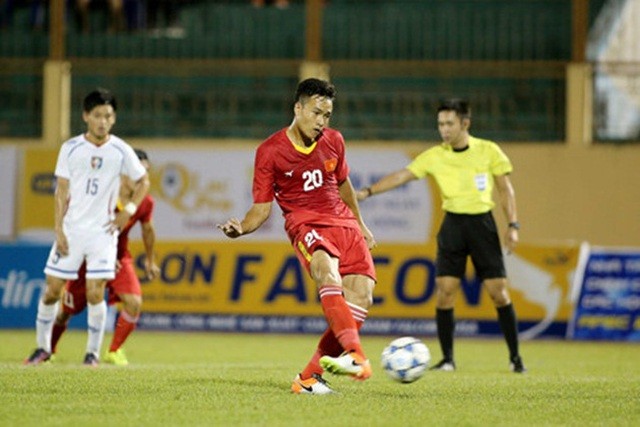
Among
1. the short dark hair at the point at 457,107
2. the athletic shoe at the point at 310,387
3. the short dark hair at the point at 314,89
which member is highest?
the short dark hair at the point at 314,89

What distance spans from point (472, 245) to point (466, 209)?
13.0 inches

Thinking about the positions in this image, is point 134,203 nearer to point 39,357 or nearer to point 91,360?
point 91,360

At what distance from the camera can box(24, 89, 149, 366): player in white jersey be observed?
11.2 m

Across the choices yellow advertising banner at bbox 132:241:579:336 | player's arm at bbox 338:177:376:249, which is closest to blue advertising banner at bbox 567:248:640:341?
yellow advertising banner at bbox 132:241:579:336

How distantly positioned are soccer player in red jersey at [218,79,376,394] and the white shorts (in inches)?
114

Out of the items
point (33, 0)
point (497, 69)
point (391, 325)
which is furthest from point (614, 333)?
point (33, 0)

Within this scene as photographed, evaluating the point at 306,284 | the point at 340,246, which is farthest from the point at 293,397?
the point at 306,284

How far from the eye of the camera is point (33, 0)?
945 inches

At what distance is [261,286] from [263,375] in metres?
8.36

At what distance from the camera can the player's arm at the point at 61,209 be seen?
1107 cm

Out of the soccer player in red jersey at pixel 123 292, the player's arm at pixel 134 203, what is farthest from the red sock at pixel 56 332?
the player's arm at pixel 134 203

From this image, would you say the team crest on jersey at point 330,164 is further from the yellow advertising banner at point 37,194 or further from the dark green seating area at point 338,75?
the yellow advertising banner at point 37,194

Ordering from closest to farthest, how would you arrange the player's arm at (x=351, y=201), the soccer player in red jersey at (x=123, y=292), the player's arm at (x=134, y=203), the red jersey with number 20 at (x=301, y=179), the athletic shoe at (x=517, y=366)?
the red jersey with number 20 at (x=301, y=179)
the player's arm at (x=351, y=201)
the player's arm at (x=134, y=203)
the athletic shoe at (x=517, y=366)
the soccer player in red jersey at (x=123, y=292)

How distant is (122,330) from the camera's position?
12.4m
